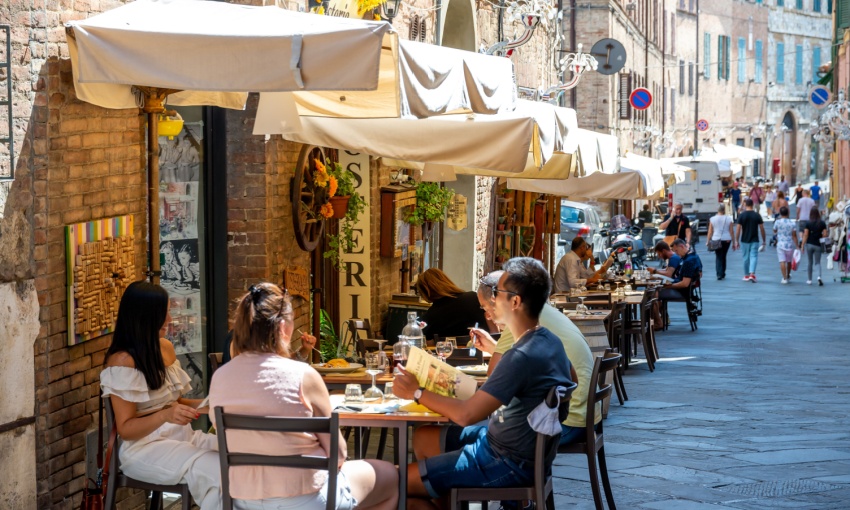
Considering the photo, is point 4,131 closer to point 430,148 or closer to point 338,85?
point 338,85

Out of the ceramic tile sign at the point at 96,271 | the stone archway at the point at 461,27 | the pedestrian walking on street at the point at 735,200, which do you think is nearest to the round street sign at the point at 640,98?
the pedestrian walking on street at the point at 735,200

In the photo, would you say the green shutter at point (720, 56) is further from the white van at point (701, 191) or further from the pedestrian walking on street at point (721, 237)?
the pedestrian walking on street at point (721, 237)

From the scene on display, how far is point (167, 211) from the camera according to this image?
764 centimetres

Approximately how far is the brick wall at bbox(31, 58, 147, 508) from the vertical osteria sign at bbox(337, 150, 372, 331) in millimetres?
4701

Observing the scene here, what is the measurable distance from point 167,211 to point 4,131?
2.44 metres

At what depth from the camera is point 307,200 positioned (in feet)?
29.8

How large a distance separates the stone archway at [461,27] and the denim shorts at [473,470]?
10.3 metres

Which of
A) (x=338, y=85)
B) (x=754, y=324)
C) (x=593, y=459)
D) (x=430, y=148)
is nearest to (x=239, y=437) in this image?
(x=338, y=85)

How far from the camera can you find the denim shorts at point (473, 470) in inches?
218

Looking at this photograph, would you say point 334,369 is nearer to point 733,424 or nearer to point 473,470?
point 473,470

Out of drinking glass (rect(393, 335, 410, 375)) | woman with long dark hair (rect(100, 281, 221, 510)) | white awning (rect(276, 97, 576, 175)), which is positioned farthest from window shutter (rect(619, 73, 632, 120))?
woman with long dark hair (rect(100, 281, 221, 510))

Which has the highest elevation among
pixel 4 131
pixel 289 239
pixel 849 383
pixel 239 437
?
pixel 4 131

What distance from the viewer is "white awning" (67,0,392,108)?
5.07 metres

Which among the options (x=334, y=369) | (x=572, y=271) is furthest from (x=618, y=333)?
(x=334, y=369)
